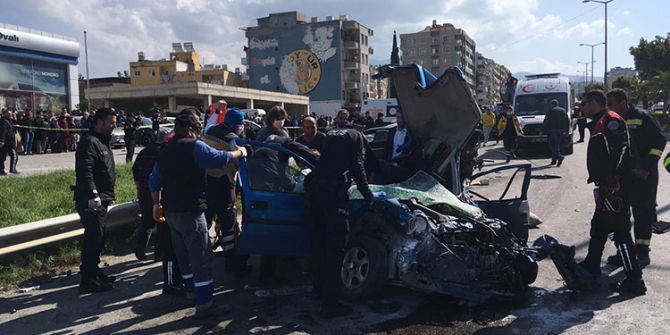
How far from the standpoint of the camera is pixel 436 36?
121 m

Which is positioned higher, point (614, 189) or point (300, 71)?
point (300, 71)

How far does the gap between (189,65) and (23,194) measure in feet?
282

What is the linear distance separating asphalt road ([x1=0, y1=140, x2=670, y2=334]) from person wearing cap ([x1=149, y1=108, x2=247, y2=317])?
37 cm

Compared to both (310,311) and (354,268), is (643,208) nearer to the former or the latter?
(354,268)

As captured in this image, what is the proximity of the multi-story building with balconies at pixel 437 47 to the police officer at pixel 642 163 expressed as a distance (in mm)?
114801

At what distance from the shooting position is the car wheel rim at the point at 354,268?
477 cm

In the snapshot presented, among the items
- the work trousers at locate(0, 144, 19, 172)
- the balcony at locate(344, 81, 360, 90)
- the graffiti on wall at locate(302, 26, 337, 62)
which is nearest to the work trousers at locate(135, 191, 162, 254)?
the work trousers at locate(0, 144, 19, 172)

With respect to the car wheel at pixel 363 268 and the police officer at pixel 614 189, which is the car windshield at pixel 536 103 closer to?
the police officer at pixel 614 189

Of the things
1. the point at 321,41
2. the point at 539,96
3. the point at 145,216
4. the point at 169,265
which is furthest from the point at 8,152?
the point at 321,41

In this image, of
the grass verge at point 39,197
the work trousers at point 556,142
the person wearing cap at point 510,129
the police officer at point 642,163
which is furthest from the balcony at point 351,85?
the police officer at point 642,163

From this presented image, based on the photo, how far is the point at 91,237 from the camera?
17.2 feet

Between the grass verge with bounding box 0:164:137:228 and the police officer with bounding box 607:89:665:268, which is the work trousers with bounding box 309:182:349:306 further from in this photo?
the grass verge with bounding box 0:164:137:228

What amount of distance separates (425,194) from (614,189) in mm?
1763

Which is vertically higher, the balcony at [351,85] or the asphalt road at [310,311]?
the balcony at [351,85]
